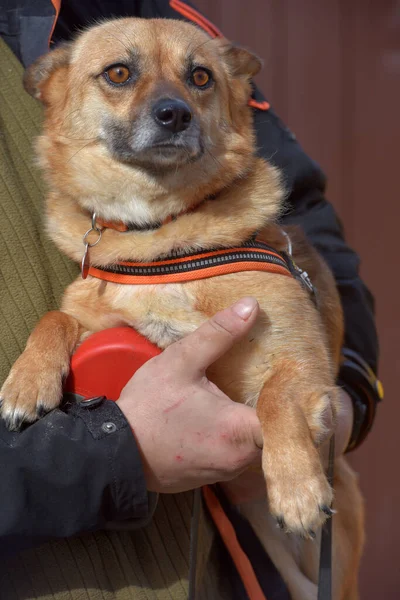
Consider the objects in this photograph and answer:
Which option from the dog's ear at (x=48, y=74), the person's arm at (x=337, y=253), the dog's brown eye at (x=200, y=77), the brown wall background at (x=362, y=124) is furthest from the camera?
the brown wall background at (x=362, y=124)

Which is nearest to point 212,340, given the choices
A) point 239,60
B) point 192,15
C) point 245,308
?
point 245,308

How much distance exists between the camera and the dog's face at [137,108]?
158 centimetres

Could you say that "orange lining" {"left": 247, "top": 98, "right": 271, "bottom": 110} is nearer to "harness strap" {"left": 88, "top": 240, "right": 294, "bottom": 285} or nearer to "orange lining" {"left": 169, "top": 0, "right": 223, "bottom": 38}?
"orange lining" {"left": 169, "top": 0, "right": 223, "bottom": 38}

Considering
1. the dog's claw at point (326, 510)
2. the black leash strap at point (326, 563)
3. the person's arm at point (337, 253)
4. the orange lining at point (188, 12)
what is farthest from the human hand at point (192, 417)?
the orange lining at point (188, 12)

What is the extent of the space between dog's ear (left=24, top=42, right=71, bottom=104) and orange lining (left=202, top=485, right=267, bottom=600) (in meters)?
1.04

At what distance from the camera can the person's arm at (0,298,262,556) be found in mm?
1185

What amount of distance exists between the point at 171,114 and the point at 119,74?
26 centimetres

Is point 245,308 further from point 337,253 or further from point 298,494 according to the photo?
point 337,253

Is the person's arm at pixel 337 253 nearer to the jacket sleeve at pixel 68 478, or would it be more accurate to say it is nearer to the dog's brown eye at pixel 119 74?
the dog's brown eye at pixel 119 74

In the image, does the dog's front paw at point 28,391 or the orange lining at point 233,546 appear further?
the orange lining at point 233,546

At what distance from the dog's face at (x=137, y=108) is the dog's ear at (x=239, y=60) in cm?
12

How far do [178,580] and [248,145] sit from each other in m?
1.04

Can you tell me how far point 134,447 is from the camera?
122 centimetres

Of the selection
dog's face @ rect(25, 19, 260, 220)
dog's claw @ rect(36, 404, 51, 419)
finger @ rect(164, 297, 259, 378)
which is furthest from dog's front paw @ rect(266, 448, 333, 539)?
dog's face @ rect(25, 19, 260, 220)
